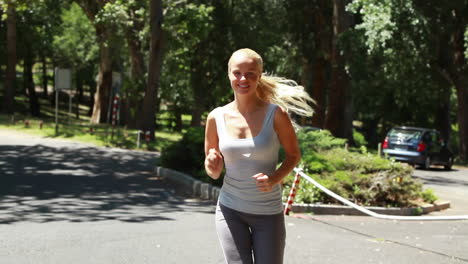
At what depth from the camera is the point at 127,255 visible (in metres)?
7.35

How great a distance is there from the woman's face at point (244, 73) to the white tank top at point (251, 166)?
208 millimetres

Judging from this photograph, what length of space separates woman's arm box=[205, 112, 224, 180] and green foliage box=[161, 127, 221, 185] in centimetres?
1109

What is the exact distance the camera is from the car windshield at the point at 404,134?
26.7 metres

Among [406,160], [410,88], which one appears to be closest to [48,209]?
[406,160]

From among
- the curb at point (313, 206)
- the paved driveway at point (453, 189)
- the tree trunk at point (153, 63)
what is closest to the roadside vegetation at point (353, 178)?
the curb at point (313, 206)

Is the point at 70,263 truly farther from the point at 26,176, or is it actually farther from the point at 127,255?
the point at 26,176

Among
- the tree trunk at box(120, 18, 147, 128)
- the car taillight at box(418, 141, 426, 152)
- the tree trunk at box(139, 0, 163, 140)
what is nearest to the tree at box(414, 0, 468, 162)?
the car taillight at box(418, 141, 426, 152)

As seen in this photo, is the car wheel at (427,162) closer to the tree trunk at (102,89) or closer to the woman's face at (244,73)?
the tree trunk at (102,89)

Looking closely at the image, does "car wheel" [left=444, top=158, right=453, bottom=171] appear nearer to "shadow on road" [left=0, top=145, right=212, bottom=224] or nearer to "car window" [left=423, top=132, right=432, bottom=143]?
"car window" [left=423, top=132, right=432, bottom=143]

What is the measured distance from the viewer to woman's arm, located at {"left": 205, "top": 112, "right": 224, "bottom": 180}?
4.13m

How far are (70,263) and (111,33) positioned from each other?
2469cm

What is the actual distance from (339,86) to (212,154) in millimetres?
25641

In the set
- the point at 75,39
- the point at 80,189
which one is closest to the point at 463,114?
the point at 80,189

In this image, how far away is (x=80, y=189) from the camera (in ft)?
44.2
